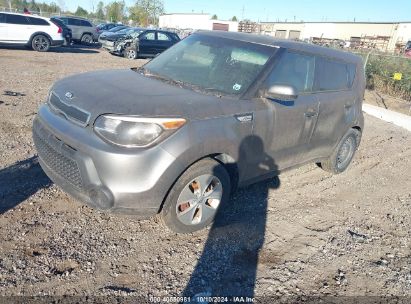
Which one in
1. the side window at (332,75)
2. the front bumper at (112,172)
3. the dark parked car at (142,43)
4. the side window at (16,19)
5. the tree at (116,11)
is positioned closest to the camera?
the front bumper at (112,172)

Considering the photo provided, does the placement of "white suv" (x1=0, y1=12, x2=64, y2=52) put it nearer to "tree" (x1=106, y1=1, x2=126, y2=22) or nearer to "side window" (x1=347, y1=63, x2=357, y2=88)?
"side window" (x1=347, y1=63, x2=357, y2=88)

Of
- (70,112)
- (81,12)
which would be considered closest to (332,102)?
(70,112)

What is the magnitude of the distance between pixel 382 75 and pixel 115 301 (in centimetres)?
1427

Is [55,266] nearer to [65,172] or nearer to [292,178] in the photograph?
[65,172]

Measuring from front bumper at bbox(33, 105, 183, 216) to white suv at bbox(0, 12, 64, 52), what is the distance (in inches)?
602

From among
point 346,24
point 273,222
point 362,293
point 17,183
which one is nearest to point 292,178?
point 273,222

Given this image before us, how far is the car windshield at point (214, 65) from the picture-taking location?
3.68 metres

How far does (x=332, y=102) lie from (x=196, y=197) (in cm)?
234

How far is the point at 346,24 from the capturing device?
67000 millimetres

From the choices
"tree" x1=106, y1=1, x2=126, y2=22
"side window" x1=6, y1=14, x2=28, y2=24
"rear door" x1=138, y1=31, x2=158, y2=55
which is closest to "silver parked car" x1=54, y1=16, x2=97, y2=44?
"side window" x1=6, y1=14, x2=28, y2=24

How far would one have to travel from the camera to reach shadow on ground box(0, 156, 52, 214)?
3.63 metres

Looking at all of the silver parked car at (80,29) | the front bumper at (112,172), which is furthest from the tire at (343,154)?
the silver parked car at (80,29)

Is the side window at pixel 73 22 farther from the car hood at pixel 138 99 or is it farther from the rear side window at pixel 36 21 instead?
the car hood at pixel 138 99

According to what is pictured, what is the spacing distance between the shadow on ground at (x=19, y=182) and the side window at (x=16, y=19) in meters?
13.8
